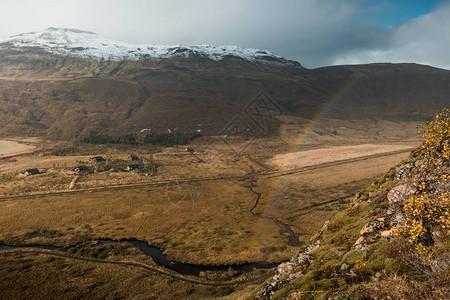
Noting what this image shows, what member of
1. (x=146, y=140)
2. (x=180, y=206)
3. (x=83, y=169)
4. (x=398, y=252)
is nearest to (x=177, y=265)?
(x=180, y=206)

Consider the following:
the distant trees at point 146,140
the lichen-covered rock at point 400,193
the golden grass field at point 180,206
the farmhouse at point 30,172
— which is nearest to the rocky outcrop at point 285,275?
the lichen-covered rock at point 400,193

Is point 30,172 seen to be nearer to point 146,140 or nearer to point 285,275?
point 146,140

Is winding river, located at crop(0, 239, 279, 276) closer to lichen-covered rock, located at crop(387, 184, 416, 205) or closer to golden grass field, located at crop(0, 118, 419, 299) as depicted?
golden grass field, located at crop(0, 118, 419, 299)

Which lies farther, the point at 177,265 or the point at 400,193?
the point at 177,265

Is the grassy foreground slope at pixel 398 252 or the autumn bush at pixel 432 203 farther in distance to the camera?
the autumn bush at pixel 432 203

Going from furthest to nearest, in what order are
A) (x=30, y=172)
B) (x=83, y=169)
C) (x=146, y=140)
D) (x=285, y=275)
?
(x=146, y=140) → (x=83, y=169) → (x=30, y=172) → (x=285, y=275)

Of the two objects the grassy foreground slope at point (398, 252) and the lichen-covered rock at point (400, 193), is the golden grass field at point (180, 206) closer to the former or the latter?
the grassy foreground slope at point (398, 252)

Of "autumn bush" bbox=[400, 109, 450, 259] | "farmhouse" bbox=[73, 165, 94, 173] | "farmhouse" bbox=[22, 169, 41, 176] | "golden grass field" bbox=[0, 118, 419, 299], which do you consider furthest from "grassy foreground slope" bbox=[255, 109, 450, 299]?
"farmhouse" bbox=[22, 169, 41, 176]
